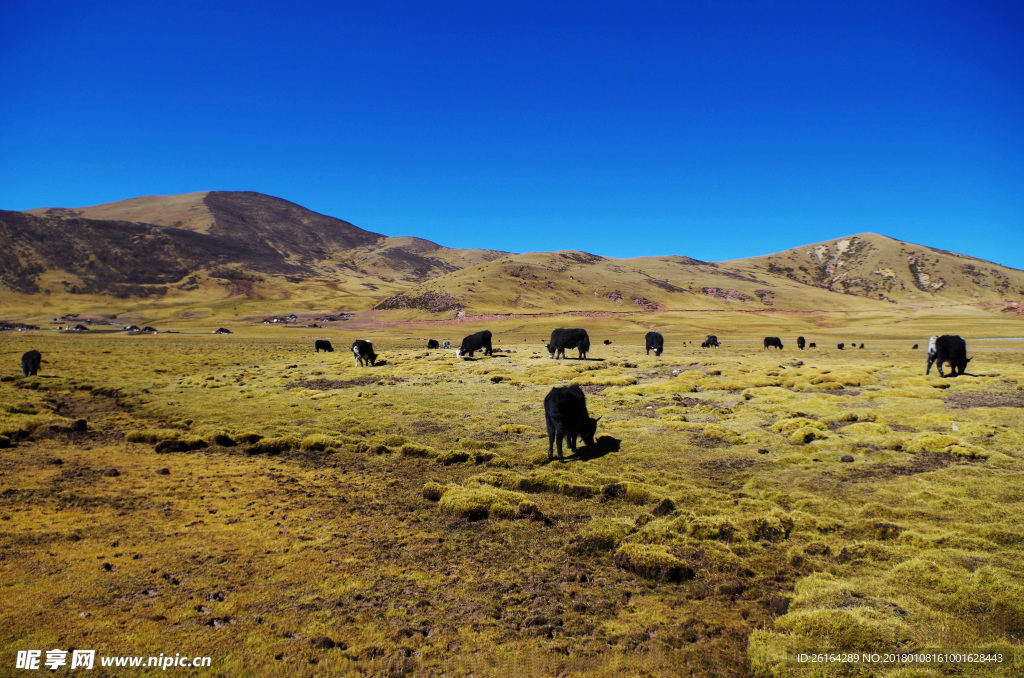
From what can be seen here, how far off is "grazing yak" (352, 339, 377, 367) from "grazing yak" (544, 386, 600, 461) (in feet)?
85.8

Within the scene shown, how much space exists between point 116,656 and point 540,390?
21287 millimetres

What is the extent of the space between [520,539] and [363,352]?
31644 millimetres

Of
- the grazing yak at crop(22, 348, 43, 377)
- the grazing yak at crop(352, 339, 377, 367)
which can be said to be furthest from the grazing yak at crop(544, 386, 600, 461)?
the grazing yak at crop(22, 348, 43, 377)

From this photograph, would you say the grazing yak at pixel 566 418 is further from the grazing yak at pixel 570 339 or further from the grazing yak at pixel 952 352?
the grazing yak at pixel 570 339

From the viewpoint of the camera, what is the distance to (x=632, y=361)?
3788 centimetres

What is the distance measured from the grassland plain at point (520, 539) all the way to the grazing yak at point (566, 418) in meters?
0.70

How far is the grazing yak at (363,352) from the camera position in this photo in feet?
124

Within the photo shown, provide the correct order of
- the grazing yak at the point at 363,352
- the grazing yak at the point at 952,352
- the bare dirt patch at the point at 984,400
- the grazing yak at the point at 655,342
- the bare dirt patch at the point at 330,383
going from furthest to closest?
the grazing yak at the point at 655,342
the grazing yak at the point at 363,352
the bare dirt patch at the point at 330,383
the grazing yak at the point at 952,352
the bare dirt patch at the point at 984,400

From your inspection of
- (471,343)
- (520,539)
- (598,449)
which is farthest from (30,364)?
(520,539)

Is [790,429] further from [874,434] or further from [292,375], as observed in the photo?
[292,375]

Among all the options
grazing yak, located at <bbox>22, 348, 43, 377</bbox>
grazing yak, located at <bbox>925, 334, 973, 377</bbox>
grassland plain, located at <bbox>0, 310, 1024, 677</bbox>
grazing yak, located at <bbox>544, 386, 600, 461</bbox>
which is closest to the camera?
grassland plain, located at <bbox>0, 310, 1024, 677</bbox>

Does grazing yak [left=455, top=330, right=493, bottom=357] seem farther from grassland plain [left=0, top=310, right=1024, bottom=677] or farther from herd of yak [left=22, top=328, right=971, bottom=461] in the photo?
grassland plain [left=0, top=310, right=1024, bottom=677]

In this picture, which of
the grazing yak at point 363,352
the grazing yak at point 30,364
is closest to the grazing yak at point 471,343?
the grazing yak at point 363,352

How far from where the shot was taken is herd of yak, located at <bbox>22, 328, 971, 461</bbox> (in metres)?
14.1
